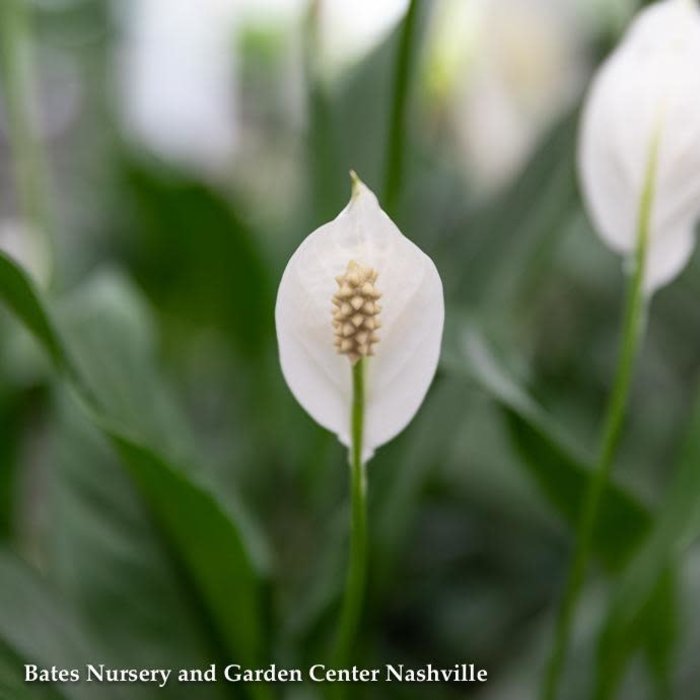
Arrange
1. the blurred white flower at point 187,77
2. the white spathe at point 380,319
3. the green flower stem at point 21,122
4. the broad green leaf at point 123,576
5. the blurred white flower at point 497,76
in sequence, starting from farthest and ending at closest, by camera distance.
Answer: the blurred white flower at point 187,77 → the blurred white flower at point 497,76 → the green flower stem at point 21,122 → the broad green leaf at point 123,576 → the white spathe at point 380,319

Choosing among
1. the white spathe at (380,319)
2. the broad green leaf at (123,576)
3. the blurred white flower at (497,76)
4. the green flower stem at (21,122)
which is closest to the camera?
the white spathe at (380,319)

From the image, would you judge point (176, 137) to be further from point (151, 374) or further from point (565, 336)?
point (151, 374)

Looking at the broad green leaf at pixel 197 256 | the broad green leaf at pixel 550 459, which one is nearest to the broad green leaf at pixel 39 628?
the broad green leaf at pixel 550 459

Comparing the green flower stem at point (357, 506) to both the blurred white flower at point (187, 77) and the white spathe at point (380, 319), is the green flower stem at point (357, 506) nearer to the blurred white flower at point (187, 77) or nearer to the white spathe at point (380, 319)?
the white spathe at point (380, 319)

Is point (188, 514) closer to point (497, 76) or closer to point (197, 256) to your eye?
point (197, 256)

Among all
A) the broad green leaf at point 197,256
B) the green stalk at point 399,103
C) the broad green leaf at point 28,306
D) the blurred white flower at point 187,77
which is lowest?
the broad green leaf at point 28,306

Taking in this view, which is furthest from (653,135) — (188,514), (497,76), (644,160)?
(497,76)

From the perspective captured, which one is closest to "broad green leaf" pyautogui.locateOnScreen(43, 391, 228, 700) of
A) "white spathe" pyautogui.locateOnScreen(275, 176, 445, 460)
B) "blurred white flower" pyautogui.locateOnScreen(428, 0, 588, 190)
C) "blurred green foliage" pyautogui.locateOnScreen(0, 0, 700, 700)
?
"blurred green foliage" pyautogui.locateOnScreen(0, 0, 700, 700)
